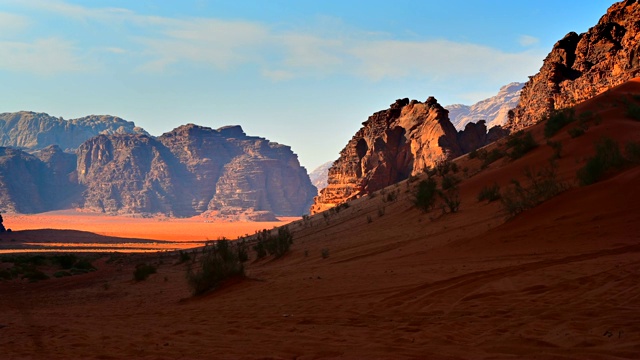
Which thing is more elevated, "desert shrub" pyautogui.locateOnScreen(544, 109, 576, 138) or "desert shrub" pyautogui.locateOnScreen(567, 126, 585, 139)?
"desert shrub" pyautogui.locateOnScreen(544, 109, 576, 138)

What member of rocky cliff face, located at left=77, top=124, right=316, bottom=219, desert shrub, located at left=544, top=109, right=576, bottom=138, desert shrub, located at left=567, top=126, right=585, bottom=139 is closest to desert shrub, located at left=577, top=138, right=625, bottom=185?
desert shrub, located at left=567, top=126, right=585, bottom=139

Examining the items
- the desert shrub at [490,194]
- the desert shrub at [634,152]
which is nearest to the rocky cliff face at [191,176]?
the desert shrub at [490,194]

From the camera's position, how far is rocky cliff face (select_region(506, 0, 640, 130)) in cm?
3306

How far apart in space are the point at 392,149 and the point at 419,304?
38.1 m

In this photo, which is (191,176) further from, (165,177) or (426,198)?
(426,198)

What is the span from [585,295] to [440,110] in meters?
37.6

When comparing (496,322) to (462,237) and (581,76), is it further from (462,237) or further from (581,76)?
(581,76)

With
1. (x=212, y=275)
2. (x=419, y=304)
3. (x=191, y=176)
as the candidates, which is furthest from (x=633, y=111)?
(x=191, y=176)

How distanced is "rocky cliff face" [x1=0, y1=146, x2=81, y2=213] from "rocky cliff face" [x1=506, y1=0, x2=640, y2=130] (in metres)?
118

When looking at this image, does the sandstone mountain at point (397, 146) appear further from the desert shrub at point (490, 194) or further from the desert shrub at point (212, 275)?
the desert shrub at point (212, 275)

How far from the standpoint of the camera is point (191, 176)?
139 meters

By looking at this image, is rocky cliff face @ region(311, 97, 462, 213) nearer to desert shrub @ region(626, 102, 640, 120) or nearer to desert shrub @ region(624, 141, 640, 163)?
desert shrub @ region(626, 102, 640, 120)

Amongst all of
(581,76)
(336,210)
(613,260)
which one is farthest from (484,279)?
(581,76)

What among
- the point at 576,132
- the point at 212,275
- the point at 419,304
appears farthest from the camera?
the point at 576,132
